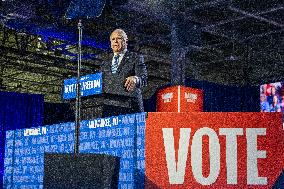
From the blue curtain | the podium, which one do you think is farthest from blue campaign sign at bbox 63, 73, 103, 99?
the blue curtain

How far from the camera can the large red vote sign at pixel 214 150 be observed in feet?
9.17

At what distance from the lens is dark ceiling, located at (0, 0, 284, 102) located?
8227mm

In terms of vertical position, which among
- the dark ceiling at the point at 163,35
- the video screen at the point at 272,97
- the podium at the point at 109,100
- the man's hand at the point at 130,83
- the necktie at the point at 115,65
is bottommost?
the podium at the point at 109,100

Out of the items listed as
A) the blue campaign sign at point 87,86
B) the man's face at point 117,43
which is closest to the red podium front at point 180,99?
the man's face at point 117,43

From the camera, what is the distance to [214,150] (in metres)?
2.83

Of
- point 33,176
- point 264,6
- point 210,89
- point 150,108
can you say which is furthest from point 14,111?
point 33,176

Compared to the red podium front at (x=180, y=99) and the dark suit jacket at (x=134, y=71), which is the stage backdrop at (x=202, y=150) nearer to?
the dark suit jacket at (x=134, y=71)

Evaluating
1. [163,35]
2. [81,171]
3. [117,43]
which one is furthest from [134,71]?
[163,35]

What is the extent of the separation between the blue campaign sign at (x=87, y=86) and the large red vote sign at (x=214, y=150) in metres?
0.58

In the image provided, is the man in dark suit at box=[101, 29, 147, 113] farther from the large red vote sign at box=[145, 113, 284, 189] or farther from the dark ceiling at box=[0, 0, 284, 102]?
the dark ceiling at box=[0, 0, 284, 102]

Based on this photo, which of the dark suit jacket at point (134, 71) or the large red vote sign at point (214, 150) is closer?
the large red vote sign at point (214, 150)

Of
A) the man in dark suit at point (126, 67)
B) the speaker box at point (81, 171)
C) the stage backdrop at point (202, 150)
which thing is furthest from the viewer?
the man in dark suit at point (126, 67)

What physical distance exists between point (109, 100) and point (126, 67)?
315 millimetres

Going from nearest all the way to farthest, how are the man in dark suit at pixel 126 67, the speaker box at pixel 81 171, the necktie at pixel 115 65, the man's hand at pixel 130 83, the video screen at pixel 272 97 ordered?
the speaker box at pixel 81 171 < the man's hand at pixel 130 83 < the man in dark suit at pixel 126 67 < the necktie at pixel 115 65 < the video screen at pixel 272 97
